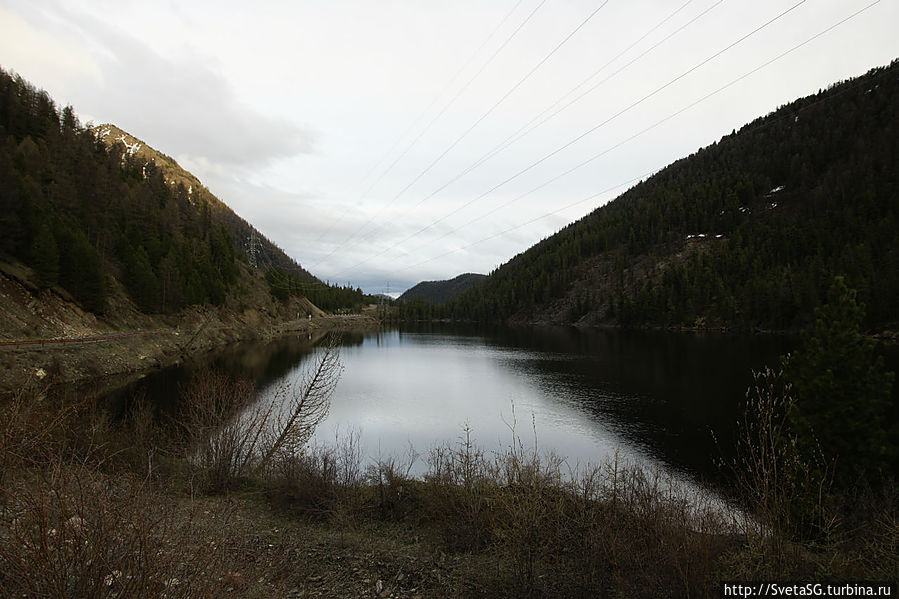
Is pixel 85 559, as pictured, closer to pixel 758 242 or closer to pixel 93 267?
pixel 93 267

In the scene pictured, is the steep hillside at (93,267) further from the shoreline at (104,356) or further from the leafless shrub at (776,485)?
the leafless shrub at (776,485)

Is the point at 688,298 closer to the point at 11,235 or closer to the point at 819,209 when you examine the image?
the point at 819,209

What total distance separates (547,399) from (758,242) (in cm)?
12911

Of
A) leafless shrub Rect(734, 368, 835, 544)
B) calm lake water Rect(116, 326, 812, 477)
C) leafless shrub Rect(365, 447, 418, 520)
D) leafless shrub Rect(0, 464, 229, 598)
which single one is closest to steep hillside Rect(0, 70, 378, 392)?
calm lake water Rect(116, 326, 812, 477)

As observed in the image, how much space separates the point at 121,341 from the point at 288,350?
83.7 ft

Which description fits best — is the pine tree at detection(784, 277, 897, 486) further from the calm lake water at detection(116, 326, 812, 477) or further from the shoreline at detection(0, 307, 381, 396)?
the shoreline at detection(0, 307, 381, 396)

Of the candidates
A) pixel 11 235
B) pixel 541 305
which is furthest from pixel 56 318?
pixel 541 305

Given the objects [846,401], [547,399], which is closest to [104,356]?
[547,399]

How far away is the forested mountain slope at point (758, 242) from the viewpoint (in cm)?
8981

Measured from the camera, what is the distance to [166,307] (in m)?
61.9

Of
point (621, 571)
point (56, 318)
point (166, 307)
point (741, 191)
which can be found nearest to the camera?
point (621, 571)

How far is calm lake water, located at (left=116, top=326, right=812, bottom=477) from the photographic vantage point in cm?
2261

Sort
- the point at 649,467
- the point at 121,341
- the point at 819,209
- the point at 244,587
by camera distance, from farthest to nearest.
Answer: the point at 819,209, the point at 121,341, the point at 649,467, the point at 244,587

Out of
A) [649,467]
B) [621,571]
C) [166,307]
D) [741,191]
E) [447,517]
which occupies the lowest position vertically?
[649,467]
